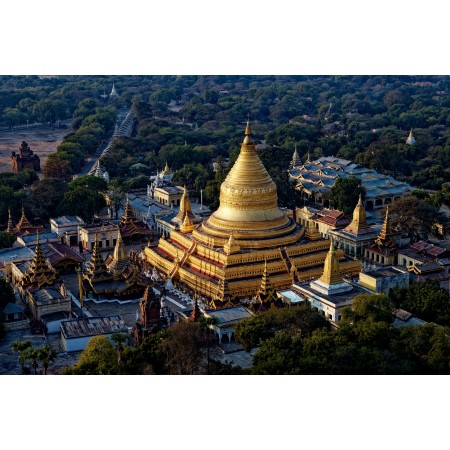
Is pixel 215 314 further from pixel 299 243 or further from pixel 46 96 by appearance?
pixel 46 96

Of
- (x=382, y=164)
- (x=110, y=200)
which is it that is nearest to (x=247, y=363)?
(x=110, y=200)

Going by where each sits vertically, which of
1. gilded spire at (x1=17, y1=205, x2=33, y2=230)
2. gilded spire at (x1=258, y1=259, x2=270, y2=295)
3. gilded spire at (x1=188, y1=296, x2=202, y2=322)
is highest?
gilded spire at (x1=258, y1=259, x2=270, y2=295)

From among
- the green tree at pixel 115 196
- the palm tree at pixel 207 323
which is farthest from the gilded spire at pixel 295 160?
the palm tree at pixel 207 323

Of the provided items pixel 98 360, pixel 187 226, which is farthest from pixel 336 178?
pixel 98 360

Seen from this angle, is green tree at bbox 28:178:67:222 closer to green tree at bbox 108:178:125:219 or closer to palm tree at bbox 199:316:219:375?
green tree at bbox 108:178:125:219

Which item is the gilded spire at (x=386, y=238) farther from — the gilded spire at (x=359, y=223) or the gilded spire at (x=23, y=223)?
the gilded spire at (x=23, y=223)

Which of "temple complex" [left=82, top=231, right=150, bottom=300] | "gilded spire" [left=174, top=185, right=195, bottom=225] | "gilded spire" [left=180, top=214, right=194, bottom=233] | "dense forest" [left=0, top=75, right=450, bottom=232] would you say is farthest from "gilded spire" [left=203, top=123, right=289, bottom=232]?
"dense forest" [left=0, top=75, right=450, bottom=232]

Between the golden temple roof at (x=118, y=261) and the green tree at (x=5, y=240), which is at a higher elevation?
the golden temple roof at (x=118, y=261)
